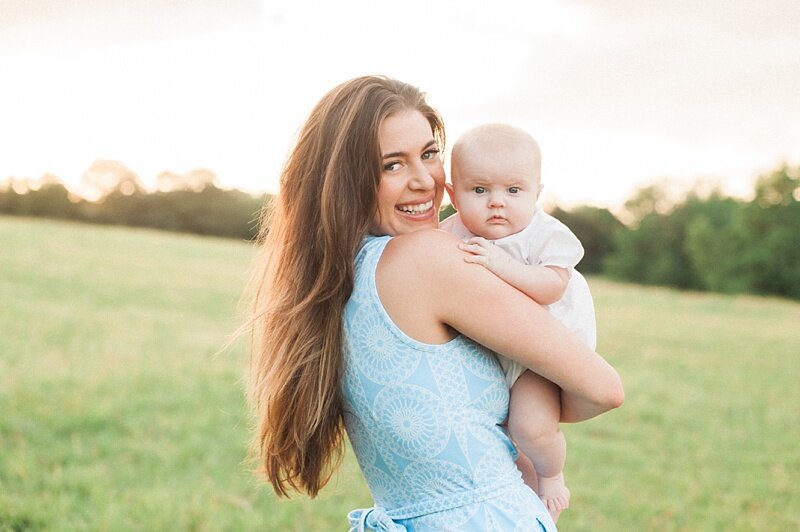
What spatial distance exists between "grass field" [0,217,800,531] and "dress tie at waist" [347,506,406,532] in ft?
0.90

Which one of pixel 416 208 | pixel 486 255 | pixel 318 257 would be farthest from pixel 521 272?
pixel 318 257

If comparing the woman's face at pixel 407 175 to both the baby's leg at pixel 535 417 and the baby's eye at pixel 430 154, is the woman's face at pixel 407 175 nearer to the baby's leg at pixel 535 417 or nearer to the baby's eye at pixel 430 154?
the baby's eye at pixel 430 154

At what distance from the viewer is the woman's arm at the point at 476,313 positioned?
188 cm

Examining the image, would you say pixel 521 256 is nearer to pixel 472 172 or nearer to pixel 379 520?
pixel 472 172

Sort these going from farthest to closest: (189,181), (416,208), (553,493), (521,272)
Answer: (189,181) < (553,493) < (416,208) < (521,272)

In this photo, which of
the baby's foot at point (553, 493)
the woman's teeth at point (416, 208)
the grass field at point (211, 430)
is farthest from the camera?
the grass field at point (211, 430)

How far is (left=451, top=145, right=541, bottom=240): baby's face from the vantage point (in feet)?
7.11

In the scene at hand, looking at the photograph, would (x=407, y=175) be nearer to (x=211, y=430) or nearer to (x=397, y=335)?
(x=397, y=335)

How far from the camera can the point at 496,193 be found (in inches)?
85.4

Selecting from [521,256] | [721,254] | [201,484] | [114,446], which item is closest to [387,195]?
[521,256]

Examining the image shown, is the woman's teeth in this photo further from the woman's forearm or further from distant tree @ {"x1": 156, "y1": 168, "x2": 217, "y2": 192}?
distant tree @ {"x1": 156, "y1": 168, "x2": 217, "y2": 192}

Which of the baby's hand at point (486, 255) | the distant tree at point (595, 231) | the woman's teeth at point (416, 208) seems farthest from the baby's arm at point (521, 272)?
the distant tree at point (595, 231)

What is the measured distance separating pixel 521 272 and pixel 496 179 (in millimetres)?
296

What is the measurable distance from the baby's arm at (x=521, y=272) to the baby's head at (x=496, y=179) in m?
0.10
